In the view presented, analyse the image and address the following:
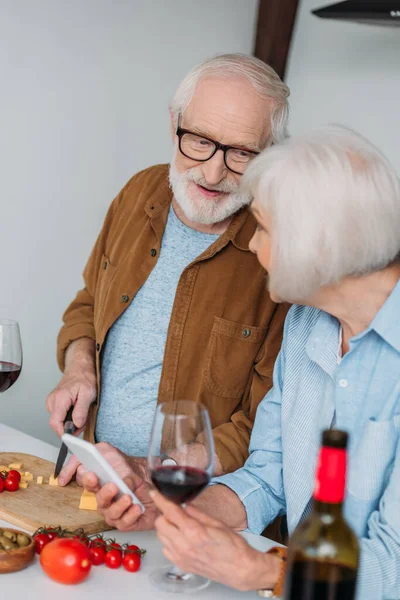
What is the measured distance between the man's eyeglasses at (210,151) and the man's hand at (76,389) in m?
0.69

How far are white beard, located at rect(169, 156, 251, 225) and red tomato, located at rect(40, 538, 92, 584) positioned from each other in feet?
3.55

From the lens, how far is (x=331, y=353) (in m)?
1.71

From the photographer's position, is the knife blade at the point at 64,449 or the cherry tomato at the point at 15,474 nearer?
the cherry tomato at the point at 15,474

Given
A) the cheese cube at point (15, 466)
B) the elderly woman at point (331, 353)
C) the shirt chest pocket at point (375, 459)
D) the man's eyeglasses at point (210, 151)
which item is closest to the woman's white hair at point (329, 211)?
the elderly woman at point (331, 353)

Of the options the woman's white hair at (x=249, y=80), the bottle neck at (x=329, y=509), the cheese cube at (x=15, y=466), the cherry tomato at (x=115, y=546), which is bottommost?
the cheese cube at (x=15, y=466)

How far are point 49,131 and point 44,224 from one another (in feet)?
1.30

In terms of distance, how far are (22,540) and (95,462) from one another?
0.19 metres

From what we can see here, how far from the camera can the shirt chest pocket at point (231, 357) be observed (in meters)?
2.19

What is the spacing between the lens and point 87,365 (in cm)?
236

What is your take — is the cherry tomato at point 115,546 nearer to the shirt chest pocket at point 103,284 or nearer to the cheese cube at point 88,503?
the cheese cube at point 88,503

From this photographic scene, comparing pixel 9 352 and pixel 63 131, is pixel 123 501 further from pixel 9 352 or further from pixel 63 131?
pixel 63 131

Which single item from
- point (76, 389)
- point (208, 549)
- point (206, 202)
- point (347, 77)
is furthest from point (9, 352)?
point (347, 77)

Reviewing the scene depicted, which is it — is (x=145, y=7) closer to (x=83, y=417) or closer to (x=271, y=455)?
(x=83, y=417)

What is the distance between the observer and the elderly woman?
4.39ft
